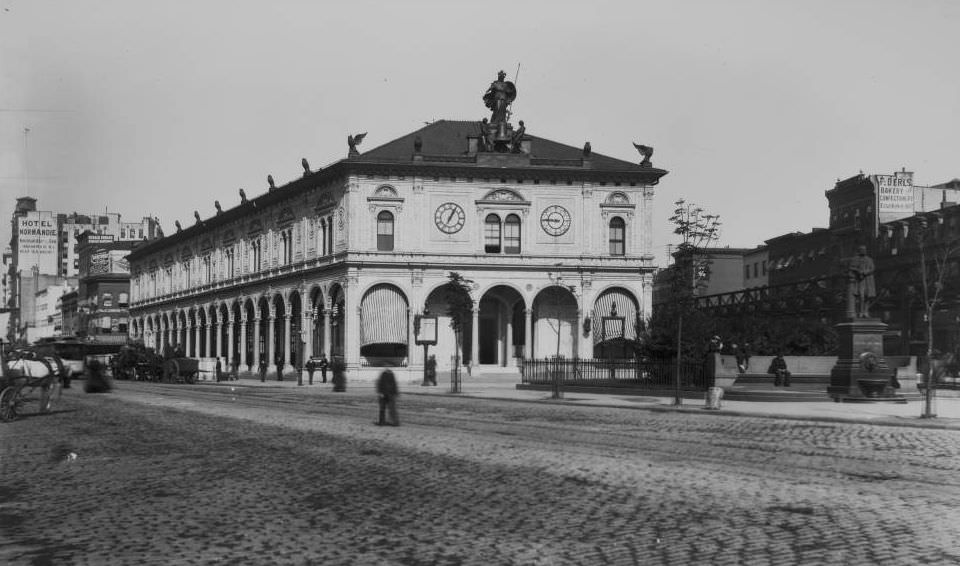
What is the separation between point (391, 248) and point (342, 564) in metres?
55.2

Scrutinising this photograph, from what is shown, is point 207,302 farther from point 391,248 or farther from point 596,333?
point 596,333

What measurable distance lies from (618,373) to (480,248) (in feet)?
73.6

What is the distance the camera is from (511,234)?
2532 inches

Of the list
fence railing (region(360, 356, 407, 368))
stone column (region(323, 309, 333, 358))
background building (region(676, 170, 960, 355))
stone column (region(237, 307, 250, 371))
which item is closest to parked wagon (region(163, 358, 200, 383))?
stone column (region(323, 309, 333, 358))

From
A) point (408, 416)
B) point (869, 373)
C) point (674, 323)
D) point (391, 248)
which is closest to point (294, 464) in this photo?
point (408, 416)

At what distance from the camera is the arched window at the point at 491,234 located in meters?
64.1

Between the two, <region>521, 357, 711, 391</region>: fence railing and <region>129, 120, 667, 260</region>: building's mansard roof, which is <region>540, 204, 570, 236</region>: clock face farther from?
<region>521, 357, 711, 391</region>: fence railing

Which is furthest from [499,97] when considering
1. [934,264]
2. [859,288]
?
[859,288]

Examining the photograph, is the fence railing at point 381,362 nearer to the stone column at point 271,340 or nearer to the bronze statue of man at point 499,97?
the stone column at point 271,340

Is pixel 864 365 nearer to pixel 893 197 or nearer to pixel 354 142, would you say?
pixel 354 142

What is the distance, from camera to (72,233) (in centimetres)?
18575

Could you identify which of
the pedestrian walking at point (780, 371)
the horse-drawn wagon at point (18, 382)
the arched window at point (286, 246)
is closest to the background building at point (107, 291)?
the arched window at point (286, 246)

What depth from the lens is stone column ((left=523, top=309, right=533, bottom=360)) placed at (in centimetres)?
6334

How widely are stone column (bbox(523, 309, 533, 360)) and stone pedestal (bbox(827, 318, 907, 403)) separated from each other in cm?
3250
